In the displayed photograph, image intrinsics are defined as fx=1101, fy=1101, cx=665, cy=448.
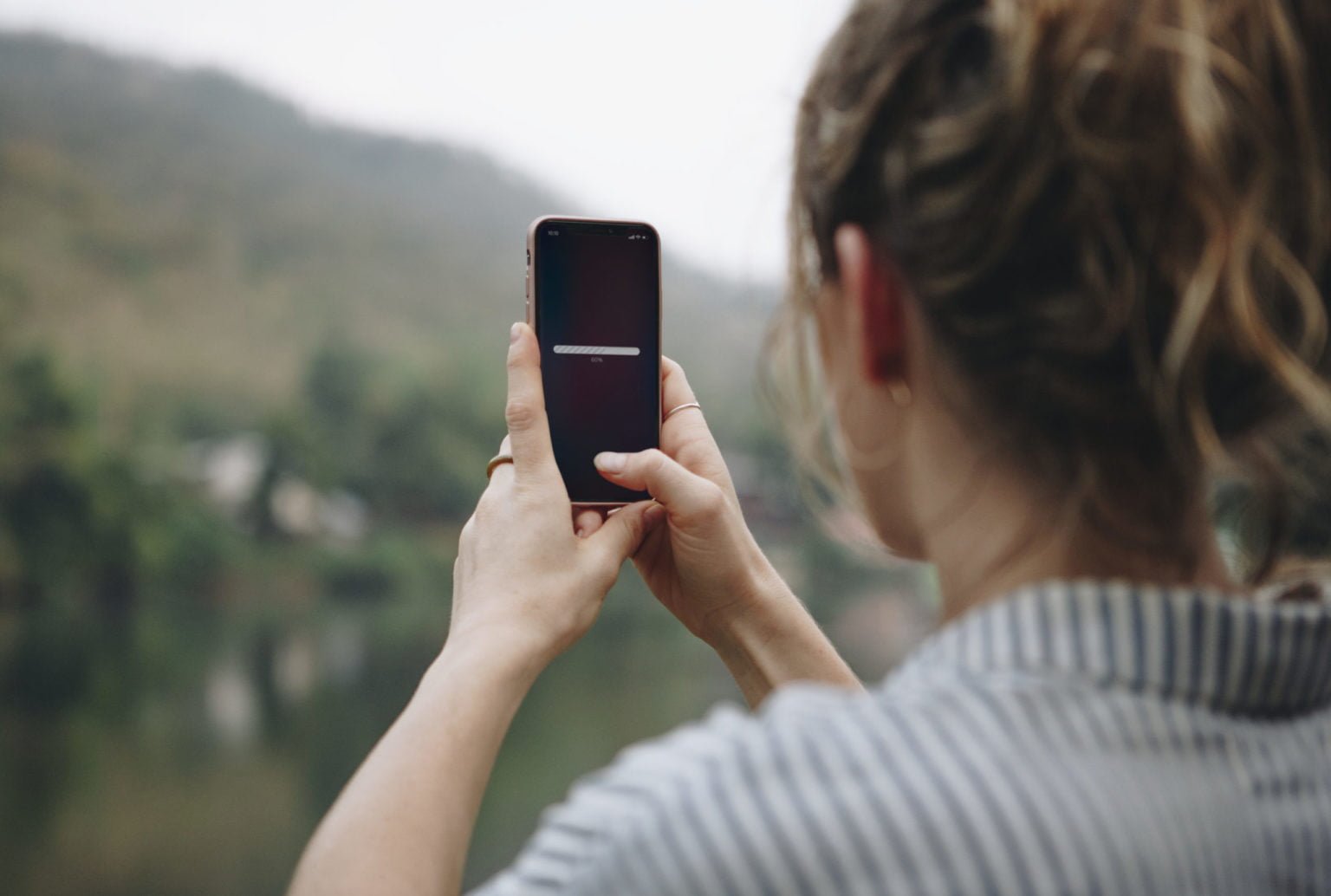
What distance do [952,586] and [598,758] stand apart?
11242 millimetres

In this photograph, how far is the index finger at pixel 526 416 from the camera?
2.25ft

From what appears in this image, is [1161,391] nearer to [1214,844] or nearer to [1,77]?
[1214,844]

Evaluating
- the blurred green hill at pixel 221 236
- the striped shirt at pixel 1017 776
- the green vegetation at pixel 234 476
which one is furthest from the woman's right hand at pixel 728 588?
the blurred green hill at pixel 221 236

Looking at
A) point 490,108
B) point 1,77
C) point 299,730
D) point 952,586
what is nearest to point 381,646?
point 299,730

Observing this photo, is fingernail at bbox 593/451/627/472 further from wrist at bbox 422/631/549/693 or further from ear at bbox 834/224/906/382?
ear at bbox 834/224/906/382

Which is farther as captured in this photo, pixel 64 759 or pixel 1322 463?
pixel 64 759

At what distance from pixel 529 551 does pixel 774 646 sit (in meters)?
0.18

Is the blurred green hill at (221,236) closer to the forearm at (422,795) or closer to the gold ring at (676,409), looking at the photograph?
the gold ring at (676,409)

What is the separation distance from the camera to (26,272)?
13.2 metres

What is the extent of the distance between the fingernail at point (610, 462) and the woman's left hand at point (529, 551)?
35 millimetres

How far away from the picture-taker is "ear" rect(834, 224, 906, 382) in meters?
0.42

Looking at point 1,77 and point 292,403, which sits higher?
point 1,77

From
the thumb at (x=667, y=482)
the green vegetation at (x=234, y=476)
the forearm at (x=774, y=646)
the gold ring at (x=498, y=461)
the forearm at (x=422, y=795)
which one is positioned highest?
the gold ring at (x=498, y=461)

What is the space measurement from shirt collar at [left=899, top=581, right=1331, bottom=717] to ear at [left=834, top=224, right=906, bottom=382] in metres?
0.10
